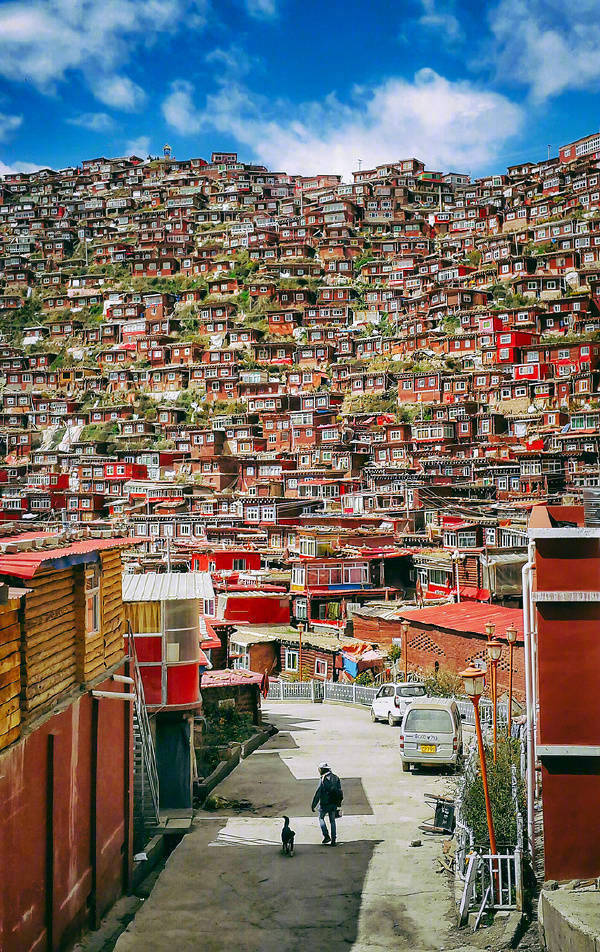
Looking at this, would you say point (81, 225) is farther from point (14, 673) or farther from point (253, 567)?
point (14, 673)

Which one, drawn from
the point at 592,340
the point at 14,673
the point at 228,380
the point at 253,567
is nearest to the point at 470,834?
the point at 14,673

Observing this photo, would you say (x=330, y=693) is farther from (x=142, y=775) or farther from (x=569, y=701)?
(x=569, y=701)

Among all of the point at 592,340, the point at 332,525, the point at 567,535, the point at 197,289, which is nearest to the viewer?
the point at 567,535

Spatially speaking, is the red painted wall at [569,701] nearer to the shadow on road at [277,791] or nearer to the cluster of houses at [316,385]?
the shadow on road at [277,791]

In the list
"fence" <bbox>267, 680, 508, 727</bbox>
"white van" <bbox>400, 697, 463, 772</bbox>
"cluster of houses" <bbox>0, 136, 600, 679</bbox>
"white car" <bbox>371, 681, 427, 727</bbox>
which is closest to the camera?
"white van" <bbox>400, 697, 463, 772</bbox>

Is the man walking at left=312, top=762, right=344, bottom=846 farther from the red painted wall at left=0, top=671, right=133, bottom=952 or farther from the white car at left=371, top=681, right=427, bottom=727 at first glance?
the white car at left=371, top=681, right=427, bottom=727

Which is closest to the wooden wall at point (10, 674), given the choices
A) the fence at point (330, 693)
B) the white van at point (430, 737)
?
the white van at point (430, 737)

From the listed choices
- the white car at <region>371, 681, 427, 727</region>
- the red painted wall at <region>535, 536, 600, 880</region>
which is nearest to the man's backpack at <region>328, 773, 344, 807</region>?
the red painted wall at <region>535, 536, 600, 880</region>
